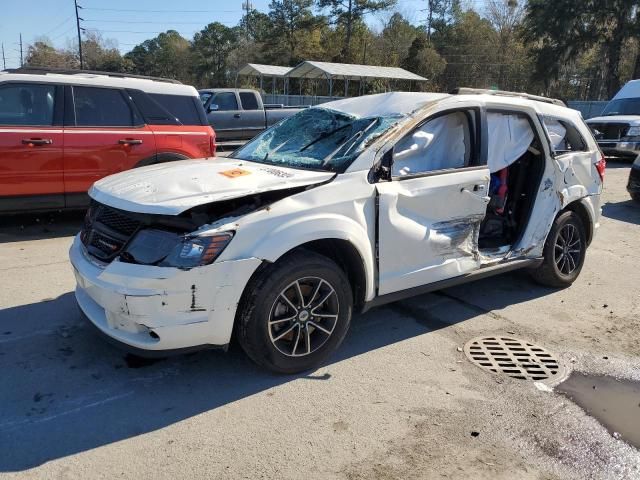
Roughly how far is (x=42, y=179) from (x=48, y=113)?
2.71 feet

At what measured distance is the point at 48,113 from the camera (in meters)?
6.56

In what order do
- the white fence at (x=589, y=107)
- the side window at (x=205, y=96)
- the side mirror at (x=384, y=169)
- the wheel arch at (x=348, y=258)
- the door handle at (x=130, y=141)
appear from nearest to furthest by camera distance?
the wheel arch at (x=348, y=258), the side mirror at (x=384, y=169), the door handle at (x=130, y=141), the side window at (x=205, y=96), the white fence at (x=589, y=107)

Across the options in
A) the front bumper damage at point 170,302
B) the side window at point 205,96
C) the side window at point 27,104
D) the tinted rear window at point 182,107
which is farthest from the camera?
the side window at point 205,96

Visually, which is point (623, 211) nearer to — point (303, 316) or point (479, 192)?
point (479, 192)

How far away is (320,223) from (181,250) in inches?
34.9

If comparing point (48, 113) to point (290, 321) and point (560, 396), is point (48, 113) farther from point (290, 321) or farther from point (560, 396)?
point (560, 396)

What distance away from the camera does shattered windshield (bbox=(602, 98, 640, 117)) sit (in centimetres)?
1680

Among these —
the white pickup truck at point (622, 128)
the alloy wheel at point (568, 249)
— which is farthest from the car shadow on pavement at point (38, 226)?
the white pickup truck at point (622, 128)

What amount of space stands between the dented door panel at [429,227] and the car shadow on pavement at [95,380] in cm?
56

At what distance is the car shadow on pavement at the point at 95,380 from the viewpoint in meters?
2.89

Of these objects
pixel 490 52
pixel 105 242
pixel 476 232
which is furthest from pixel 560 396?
pixel 490 52

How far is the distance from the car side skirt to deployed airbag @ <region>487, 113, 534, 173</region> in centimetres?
87

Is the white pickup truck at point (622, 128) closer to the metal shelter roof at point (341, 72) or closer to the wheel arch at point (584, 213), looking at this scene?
the wheel arch at point (584, 213)

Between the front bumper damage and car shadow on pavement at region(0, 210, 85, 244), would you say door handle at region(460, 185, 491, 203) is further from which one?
car shadow on pavement at region(0, 210, 85, 244)
